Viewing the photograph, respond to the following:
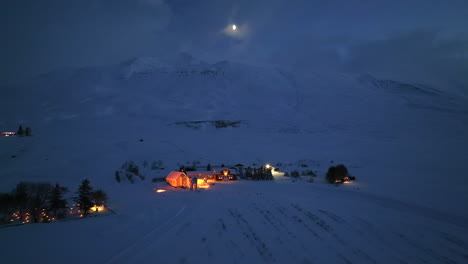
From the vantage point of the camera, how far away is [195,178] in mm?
16984

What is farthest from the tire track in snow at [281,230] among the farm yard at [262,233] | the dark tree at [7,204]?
the dark tree at [7,204]

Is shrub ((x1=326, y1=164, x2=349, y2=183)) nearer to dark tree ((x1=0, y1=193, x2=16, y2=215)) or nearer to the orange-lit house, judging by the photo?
the orange-lit house

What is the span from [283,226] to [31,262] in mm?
7646

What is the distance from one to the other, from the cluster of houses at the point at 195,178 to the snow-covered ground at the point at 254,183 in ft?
5.64

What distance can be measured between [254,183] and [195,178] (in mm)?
5502

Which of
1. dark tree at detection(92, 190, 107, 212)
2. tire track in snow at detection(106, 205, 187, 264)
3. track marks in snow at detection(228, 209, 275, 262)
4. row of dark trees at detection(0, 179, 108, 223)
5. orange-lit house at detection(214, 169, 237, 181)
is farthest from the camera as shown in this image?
orange-lit house at detection(214, 169, 237, 181)

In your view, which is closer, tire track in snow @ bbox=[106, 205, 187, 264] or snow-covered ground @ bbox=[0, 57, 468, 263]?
tire track in snow @ bbox=[106, 205, 187, 264]

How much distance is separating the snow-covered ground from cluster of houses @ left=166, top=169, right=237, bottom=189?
172 centimetres

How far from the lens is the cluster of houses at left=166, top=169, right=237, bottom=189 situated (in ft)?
60.0

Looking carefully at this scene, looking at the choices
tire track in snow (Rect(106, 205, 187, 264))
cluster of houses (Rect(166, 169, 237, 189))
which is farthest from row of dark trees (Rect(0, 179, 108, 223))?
cluster of houses (Rect(166, 169, 237, 189))

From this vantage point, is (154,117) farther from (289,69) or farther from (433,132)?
(289,69)

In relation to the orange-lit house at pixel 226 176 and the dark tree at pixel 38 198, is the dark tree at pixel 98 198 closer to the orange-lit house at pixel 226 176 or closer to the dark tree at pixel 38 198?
the dark tree at pixel 38 198

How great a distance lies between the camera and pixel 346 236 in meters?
8.03

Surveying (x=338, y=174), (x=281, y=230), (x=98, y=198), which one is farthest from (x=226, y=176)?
(x=281, y=230)
